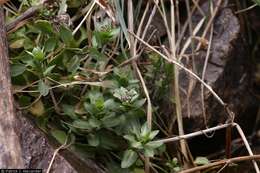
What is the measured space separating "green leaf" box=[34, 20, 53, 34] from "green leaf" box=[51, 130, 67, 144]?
0.94 feet

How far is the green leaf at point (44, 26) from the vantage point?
1.48m

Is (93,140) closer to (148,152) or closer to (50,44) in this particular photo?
(148,152)

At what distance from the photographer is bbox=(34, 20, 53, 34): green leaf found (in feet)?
4.84

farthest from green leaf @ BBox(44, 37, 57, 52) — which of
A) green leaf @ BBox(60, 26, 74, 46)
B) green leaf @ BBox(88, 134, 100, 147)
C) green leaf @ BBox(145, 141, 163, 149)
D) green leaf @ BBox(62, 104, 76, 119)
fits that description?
green leaf @ BBox(145, 141, 163, 149)

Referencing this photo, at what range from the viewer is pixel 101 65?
154 cm

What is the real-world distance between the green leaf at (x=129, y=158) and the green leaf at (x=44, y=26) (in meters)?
0.40

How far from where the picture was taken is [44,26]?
1.48m

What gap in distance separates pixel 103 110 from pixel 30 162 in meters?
0.23

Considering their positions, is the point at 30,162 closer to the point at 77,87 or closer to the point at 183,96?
the point at 77,87

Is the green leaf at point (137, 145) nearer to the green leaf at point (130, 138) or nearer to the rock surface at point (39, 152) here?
the green leaf at point (130, 138)

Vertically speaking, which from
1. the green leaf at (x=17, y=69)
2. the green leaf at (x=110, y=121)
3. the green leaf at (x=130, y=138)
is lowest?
the green leaf at (x=130, y=138)

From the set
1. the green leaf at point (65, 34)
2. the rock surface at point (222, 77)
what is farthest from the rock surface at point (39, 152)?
the rock surface at point (222, 77)

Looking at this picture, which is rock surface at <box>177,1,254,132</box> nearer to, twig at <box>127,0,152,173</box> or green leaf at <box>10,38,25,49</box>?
twig at <box>127,0,152,173</box>

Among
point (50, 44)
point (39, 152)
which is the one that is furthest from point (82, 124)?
point (50, 44)
